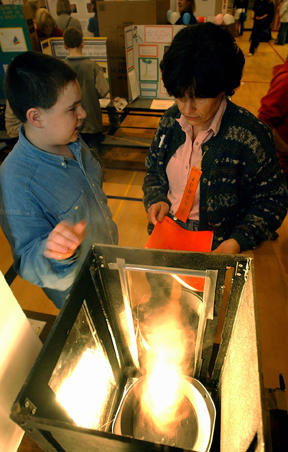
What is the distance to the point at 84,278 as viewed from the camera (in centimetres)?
56

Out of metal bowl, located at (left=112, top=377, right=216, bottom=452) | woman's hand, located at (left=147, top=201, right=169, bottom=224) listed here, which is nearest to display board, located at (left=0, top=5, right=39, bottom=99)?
woman's hand, located at (left=147, top=201, right=169, bottom=224)

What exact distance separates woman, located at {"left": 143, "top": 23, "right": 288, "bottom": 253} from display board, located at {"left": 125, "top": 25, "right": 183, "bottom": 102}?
227cm

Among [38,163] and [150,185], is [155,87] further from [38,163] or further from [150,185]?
[38,163]

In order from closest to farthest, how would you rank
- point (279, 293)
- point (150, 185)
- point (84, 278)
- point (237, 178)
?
point (84, 278) → point (237, 178) → point (150, 185) → point (279, 293)

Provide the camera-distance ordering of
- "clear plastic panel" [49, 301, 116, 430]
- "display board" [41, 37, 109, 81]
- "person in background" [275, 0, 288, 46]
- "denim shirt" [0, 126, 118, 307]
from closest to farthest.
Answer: "clear plastic panel" [49, 301, 116, 430]
"denim shirt" [0, 126, 118, 307]
"display board" [41, 37, 109, 81]
"person in background" [275, 0, 288, 46]

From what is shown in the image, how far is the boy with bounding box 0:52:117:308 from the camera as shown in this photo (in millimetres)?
854

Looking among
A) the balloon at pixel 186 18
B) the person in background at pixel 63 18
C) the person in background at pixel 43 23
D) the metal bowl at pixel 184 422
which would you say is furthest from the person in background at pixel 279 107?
the person in background at pixel 63 18

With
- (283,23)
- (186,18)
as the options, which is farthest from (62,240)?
(283,23)

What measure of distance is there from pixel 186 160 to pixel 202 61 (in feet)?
1.18

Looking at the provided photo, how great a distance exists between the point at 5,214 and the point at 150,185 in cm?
63

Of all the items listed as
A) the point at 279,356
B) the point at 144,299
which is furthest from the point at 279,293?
the point at 144,299

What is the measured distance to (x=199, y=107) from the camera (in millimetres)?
923

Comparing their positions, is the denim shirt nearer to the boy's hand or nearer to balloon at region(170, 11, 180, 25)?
the boy's hand

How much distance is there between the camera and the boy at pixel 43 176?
854 millimetres
